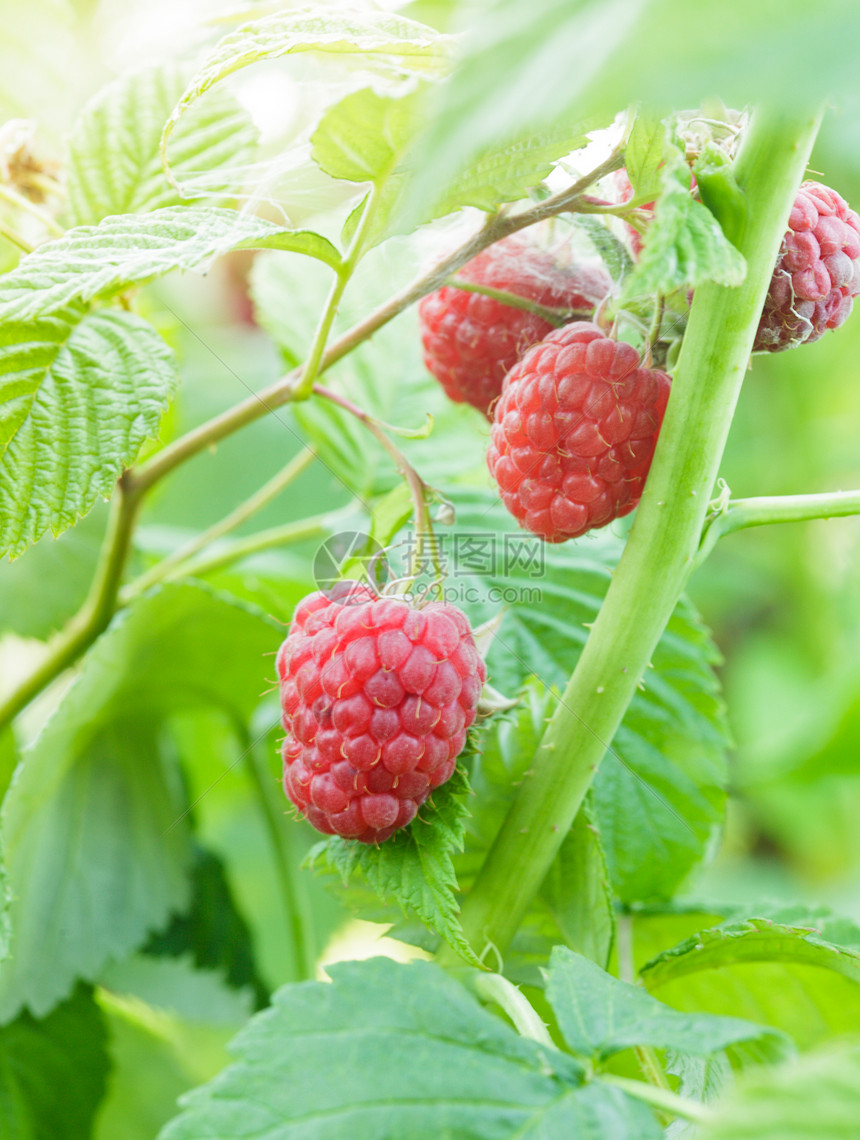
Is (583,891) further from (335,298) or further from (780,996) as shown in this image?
(335,298)

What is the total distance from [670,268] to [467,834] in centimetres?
27

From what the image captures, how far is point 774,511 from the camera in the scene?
1.27 ft

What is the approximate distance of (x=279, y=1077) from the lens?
297mm

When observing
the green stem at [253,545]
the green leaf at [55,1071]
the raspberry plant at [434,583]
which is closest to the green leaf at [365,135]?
the raspberry plant at [434,583]

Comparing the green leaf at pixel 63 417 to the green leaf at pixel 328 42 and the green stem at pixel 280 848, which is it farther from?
the green stem at pixel 280 848

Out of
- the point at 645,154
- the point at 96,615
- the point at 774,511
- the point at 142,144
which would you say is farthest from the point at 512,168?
the point at 96,615

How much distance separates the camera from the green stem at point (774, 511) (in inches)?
15.0

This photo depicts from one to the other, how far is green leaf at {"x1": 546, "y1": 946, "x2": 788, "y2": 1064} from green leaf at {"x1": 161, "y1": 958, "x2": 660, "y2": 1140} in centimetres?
1

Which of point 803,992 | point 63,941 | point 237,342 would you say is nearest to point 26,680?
point 63,941

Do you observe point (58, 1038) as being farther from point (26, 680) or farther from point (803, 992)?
point (803, 992)

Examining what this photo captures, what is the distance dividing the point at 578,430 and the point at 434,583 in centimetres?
9

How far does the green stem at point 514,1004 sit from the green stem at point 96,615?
0.32 meters

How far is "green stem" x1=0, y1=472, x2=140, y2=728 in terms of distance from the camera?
21.9 inches

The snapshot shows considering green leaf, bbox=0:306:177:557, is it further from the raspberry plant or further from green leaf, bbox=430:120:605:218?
green leaf, bbox=430:120:605:218
